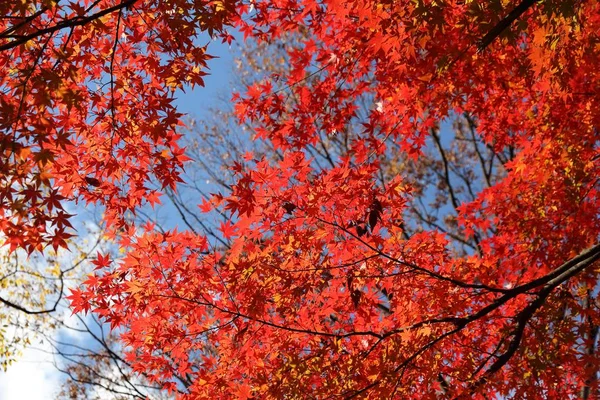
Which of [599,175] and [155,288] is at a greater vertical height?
[599,175]

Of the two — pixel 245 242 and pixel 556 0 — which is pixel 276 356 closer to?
pixel 245 242

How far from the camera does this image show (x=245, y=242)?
16.1 ft

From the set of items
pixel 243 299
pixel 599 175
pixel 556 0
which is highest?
pixel 599 175

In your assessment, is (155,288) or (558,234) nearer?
(155,288)

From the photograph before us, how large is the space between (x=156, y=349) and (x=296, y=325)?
1436 millimetres

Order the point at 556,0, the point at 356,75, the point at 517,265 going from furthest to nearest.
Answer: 1. the point at 517,265
2. the point at 356,75
3. the point at 556,0

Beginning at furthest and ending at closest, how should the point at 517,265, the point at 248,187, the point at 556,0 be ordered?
the point at 517,265
the point at 248,187
the point at 556,0

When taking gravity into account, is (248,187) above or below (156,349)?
above

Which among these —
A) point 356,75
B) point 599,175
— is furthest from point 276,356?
point 599,175

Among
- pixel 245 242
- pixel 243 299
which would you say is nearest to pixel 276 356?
pixel 243 299

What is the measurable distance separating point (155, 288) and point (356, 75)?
3.57 meters

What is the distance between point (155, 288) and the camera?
4.97m

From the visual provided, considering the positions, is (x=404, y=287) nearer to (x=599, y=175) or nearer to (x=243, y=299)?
(x=243, y=299)

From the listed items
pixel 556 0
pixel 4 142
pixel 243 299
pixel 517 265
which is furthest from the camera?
pixel 517 265
